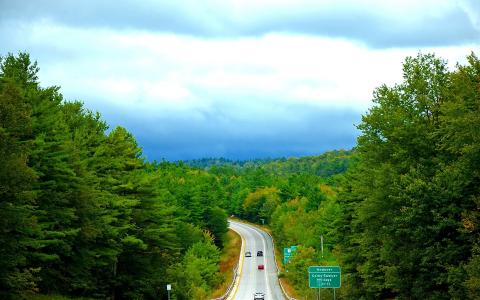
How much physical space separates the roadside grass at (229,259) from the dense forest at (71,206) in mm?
32087

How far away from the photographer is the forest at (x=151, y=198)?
97.6 feet

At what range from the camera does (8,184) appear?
88.0 ft

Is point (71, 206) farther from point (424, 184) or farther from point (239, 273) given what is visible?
point (239, 273)

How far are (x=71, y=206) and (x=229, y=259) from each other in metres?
96.6

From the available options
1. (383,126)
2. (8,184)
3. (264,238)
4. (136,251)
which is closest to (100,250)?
(136,251)

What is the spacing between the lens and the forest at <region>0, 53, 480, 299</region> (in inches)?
1171

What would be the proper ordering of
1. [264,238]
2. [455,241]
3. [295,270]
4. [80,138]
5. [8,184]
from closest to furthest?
[8,184] < [455,241] < [80,138] < [295,270] < [264,238]

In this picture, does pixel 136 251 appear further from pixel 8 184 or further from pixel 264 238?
pixel 264 238

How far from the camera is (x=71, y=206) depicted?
124ft

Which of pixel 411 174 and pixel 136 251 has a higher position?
pixel 411 174

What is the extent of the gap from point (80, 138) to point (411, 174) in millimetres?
21776

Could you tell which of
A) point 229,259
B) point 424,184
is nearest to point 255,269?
point 229,259

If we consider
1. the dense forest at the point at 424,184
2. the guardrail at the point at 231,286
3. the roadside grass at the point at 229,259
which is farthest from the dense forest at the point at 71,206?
the roadside grass at the point at 229,259

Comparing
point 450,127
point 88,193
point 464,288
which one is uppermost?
point 450,127
